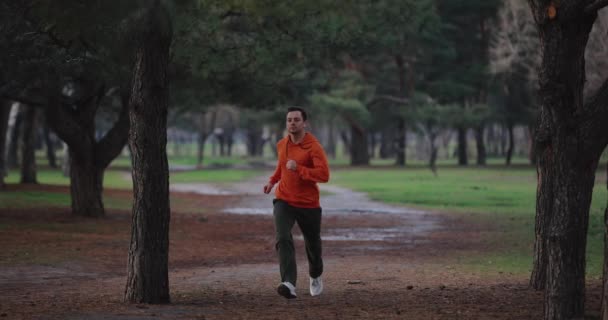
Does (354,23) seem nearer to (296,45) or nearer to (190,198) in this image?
(296,45)

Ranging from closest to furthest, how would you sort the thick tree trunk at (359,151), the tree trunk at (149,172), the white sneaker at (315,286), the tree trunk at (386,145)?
the tree trunk at (149,172), the white sneaker at (315,286), the thick tree trunk at (359,151), the tree trunk at (386,145)

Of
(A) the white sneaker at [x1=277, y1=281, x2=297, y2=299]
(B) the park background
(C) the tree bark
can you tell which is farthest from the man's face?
(C) the tree bark

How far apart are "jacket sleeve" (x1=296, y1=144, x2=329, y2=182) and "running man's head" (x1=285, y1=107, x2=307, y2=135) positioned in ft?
0.80

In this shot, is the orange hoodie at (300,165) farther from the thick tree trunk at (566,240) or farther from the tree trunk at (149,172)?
the thick tree trunk at (566,240)

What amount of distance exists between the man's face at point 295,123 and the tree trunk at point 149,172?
125cm

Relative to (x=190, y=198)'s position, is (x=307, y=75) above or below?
above

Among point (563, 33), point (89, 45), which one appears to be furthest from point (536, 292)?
point (89, 45)

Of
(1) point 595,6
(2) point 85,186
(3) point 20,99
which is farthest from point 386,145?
(1) point 595,6

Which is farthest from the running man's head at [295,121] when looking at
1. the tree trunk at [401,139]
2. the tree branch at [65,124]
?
the tree trunk at [401,139]

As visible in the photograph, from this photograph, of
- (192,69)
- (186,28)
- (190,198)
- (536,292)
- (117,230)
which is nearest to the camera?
(536,292)

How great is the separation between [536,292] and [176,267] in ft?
A: 19.0

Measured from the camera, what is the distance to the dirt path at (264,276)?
A: 9.20 m

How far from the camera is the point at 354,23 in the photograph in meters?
19.0

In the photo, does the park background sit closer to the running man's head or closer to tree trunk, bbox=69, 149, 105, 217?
tree trunk, bbox=69, 149, 105, 217
